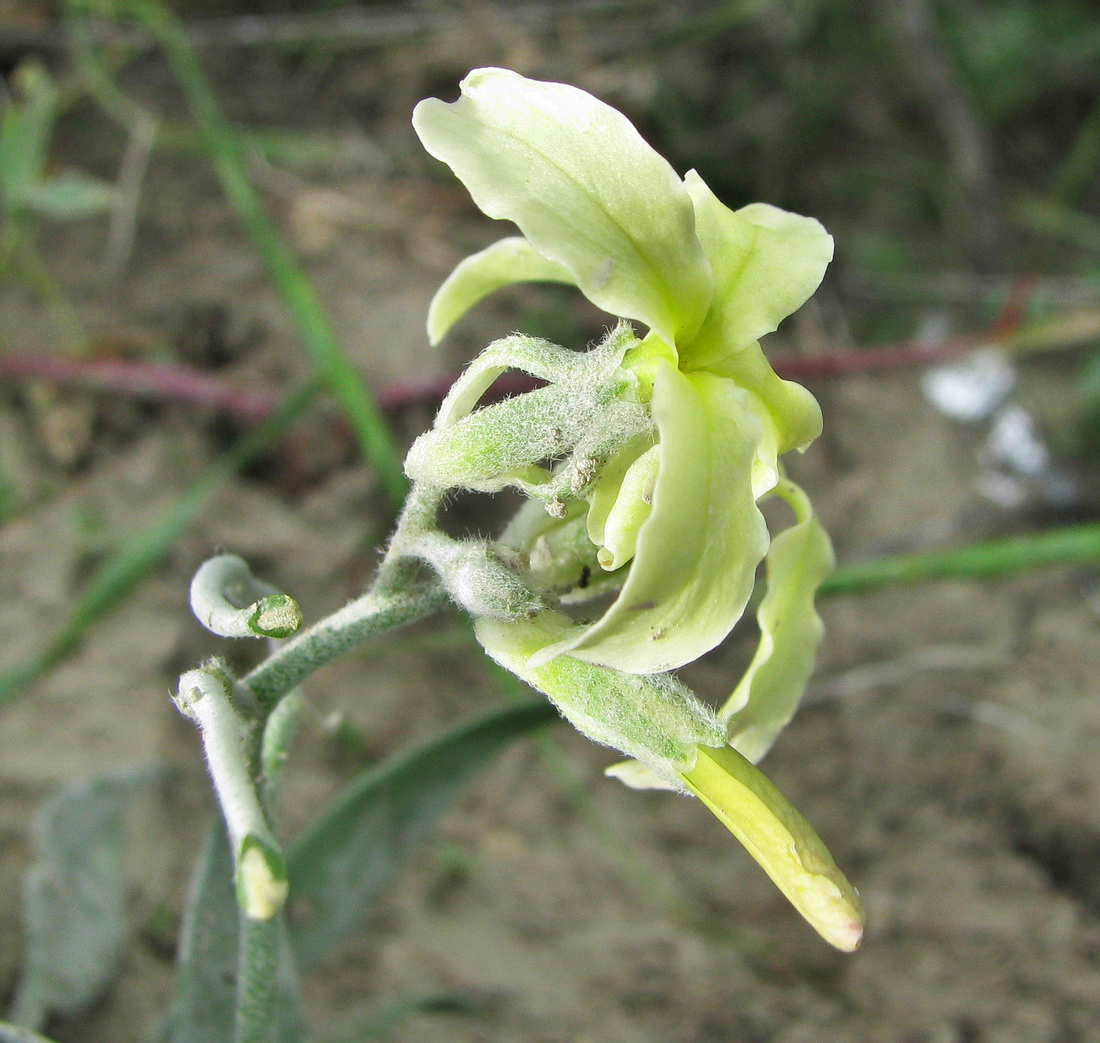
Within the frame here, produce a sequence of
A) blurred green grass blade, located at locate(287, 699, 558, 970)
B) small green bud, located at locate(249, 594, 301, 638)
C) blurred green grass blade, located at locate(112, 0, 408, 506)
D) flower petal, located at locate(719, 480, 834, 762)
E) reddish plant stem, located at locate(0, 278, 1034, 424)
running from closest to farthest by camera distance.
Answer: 1. small green bud, located at locate(249, 594, 301, 638)
2. flower petal, located at locate(719, 480, 834, 762)
3. blurred green grass blade, located at locate(287, 699, 558, 970)
4. blurred green grass blade, located at locate(112, 0, 408, 506)
5. reddish plant stem, located at locate(0, 278, 1034, 424)

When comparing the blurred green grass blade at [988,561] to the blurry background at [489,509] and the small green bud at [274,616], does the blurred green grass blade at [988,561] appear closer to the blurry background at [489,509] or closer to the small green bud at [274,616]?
the blurry background at [489,509]

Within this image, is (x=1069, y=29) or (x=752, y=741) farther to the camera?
(x=1069, y=29)

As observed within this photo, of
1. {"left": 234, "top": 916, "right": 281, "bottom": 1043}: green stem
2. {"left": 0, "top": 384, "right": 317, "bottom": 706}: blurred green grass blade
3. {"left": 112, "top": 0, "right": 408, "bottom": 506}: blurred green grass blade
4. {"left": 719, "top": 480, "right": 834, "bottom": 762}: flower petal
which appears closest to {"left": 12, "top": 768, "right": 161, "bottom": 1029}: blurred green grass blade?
{"left": 0, "top": 384, "right": 317, "bottom": 706}: blurred green grass blade

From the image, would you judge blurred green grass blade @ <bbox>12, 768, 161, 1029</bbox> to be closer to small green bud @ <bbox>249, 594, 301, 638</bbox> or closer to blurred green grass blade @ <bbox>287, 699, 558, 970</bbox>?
blurred green grass blade @ <bbox>287, 699, 558, 970</bbox>

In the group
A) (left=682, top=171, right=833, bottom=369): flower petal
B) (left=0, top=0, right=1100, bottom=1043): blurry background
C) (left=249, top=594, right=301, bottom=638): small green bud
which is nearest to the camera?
(left=249, top=594, right=301, bottom=638): small green bud

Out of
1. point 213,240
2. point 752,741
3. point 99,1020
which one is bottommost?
point 99,1020

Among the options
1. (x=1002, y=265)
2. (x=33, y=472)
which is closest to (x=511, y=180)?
(x=33, y=472)

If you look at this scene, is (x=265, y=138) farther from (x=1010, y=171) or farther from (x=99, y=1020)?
(x=1010, y=171)

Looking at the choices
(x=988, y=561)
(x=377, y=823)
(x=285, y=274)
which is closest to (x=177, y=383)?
(x=285, y=274)
